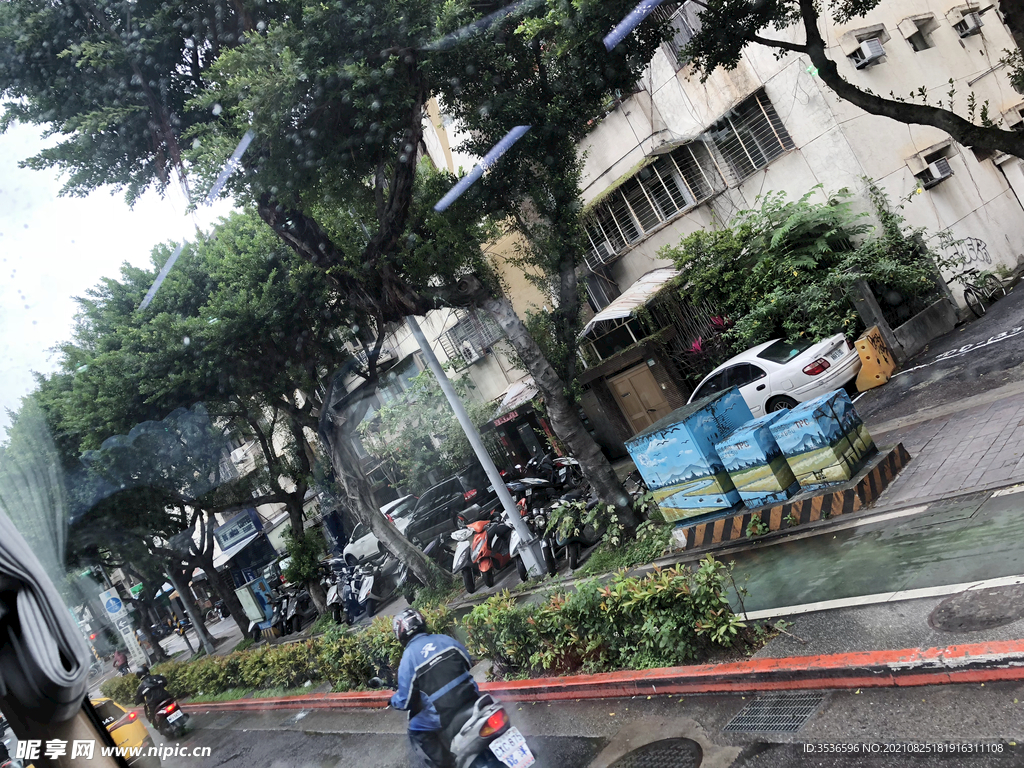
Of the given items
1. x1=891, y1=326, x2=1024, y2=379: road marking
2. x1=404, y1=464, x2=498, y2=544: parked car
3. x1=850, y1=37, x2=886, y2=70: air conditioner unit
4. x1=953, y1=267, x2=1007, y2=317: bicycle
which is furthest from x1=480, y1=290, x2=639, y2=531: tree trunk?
x1=850, y1=37, x2=886, y2=70: air conditioner unit

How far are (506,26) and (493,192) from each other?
210 cm

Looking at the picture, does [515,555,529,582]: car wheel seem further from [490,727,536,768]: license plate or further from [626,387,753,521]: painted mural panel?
[490,727,536,768]: license plate

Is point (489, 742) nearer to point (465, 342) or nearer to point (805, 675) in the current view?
point (805, 675)

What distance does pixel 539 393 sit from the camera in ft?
33.7

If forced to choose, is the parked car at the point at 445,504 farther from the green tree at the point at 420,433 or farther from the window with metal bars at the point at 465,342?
the window with metal bars at the point at 465,342

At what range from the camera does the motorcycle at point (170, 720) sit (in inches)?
316

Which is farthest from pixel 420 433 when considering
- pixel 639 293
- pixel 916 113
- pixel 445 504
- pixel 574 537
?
pixel 916 113

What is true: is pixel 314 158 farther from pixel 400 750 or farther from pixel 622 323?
pixel 622 323

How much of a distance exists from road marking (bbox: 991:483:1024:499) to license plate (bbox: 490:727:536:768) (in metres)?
4.03

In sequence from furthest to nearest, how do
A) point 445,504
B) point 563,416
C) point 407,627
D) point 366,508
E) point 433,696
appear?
point 445,504 < point 366,508 < point 563,416 < point 407,627 < point 433,696

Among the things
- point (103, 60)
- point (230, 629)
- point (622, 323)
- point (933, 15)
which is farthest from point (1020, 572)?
point (230, 629)

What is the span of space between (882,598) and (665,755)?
5.91 feet

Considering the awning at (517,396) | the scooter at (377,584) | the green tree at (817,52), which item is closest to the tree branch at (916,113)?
the green tree at (817,52)

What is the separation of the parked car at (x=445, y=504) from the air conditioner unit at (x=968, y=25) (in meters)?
14.0
